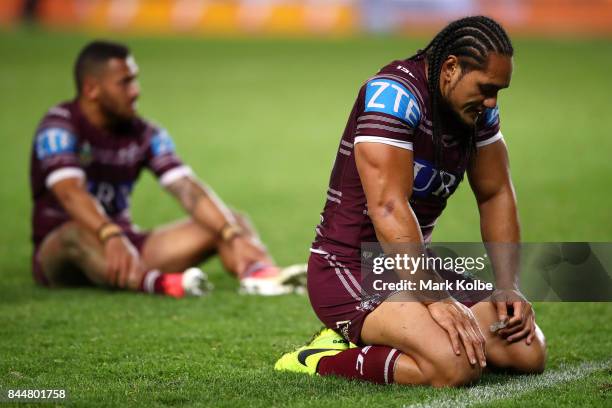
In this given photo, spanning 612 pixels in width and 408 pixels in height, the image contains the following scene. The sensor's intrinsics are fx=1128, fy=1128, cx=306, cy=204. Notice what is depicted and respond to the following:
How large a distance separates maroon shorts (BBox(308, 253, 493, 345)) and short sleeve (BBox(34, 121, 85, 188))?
228cm

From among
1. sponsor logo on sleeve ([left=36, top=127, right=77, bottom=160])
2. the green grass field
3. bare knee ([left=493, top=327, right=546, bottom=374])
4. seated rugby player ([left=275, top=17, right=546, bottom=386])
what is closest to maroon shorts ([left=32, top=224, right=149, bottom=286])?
the green grass field

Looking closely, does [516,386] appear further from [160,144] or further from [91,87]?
[91,87]

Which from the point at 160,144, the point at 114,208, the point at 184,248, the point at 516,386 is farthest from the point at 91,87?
the point at 516,386

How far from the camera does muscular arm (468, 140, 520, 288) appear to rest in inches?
188

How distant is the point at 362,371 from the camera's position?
439 cm

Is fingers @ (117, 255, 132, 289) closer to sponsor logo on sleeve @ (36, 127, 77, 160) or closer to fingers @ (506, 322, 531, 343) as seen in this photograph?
sponsor logo on sleeve @ (36, 127, 77, 160)

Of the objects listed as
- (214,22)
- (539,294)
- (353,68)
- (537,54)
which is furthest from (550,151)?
(214,22)

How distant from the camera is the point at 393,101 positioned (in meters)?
4.34

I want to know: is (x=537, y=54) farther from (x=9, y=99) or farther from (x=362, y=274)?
(x=362, y=274)

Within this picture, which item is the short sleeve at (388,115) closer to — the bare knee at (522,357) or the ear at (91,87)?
the bare knee at (522,357)

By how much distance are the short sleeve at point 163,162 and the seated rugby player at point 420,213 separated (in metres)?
2.33

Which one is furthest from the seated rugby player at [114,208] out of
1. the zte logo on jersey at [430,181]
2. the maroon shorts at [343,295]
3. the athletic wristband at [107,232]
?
the zte logo on jersey at [430,181]

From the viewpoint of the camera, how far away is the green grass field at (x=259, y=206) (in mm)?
4414

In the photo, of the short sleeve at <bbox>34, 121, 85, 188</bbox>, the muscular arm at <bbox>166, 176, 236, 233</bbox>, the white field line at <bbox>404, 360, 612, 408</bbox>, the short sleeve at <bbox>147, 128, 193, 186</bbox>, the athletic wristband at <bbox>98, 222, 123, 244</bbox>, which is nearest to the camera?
the white field line at <bbox>404, 360, 612, 408</bbox>
